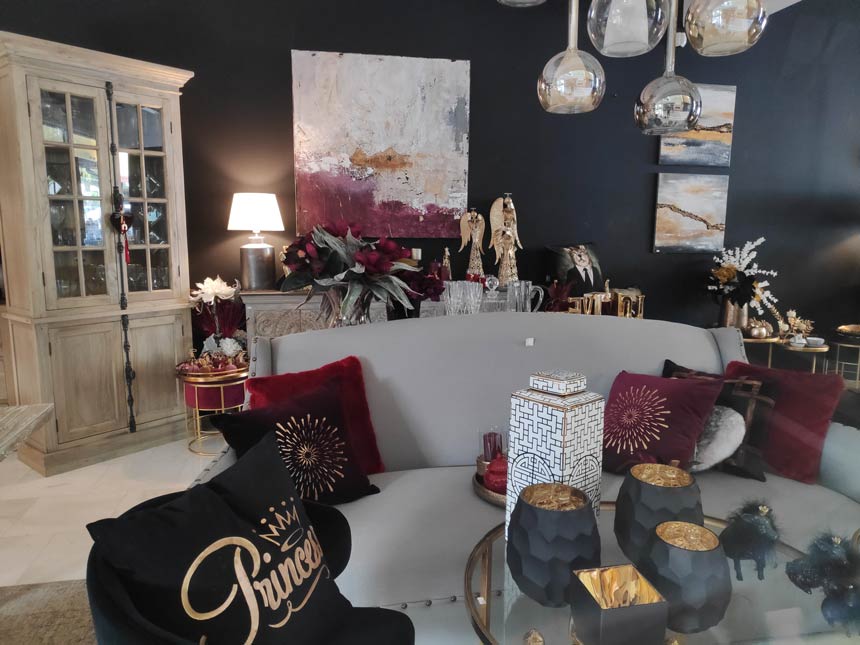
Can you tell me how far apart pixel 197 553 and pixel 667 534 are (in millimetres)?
810

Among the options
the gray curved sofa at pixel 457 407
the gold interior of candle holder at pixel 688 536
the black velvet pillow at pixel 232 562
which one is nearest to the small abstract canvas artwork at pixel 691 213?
the gray curved sofa at pixel 457 407

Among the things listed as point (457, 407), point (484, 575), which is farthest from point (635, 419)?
point (484, 575)

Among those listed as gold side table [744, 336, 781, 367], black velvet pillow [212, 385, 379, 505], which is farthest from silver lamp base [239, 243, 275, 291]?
gold side table [744, 336, 781, 367]

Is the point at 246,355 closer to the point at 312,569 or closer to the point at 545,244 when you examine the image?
the point at 545,244

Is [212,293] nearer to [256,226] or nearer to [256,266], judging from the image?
[256,266]

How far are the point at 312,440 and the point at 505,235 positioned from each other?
2721mm

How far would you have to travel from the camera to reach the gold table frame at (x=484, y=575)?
3.67ft

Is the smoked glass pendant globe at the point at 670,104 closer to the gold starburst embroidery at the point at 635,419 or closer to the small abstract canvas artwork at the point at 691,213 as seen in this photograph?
the gold starburst embroidery at the point at 635,419

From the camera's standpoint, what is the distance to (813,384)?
6.22 feet

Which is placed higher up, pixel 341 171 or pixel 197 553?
pixel 341 171

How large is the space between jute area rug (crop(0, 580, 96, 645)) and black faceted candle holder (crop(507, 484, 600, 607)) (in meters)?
1.53

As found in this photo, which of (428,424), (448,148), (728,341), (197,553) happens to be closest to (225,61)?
(448,148)

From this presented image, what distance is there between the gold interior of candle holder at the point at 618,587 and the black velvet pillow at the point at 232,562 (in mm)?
487

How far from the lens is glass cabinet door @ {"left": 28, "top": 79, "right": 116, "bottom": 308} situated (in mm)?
3045
